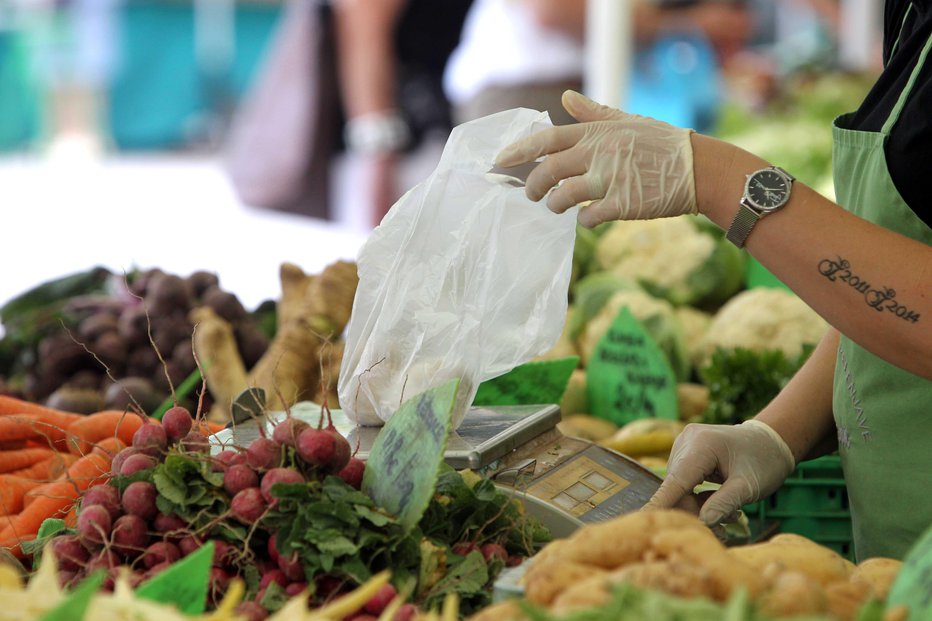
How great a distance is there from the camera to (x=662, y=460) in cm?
223

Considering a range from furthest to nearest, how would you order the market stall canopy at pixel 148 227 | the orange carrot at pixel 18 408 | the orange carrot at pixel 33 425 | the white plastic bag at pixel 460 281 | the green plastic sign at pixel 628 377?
the market stall canopy at pixel 148 227
the green plastic sign at pixel 628 377
the orange carrot at pixel 18 408
the orange carrot at pixel 33 425
the white plastic bag at pixel 460 281

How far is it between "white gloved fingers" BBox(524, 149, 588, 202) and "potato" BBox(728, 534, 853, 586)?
642 millimetres

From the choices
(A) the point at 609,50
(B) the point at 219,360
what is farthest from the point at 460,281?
(A) the point at 609,50

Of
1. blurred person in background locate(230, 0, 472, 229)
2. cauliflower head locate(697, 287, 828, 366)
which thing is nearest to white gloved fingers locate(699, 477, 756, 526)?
cauliflower head locate(697, 287, 828, 366)

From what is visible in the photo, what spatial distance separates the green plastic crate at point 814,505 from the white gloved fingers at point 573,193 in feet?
2.46

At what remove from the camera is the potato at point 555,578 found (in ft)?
3.21

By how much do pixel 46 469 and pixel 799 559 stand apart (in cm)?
145

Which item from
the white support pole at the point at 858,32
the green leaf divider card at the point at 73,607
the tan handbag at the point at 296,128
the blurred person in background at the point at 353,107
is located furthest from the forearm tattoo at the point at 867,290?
the white support pole at the point at 858,32

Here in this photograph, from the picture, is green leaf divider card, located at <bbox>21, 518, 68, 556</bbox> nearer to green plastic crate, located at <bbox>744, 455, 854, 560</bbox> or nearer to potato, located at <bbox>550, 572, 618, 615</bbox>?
potato, located at <bbox>550, 572, 618, 615</bbox>

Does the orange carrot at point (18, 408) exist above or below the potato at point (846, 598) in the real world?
below

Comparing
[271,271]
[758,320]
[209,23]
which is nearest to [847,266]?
[758,320]

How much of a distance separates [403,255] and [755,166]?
549mm

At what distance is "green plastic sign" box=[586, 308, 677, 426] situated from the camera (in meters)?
2.39

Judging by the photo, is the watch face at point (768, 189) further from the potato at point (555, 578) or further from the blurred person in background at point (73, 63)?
the blurred person in background at point (73, 63)
